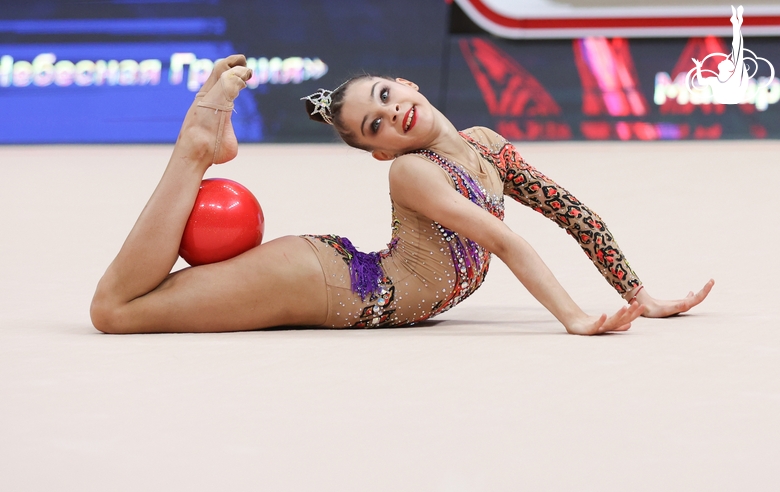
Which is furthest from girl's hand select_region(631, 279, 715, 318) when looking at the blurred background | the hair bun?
the blurred background

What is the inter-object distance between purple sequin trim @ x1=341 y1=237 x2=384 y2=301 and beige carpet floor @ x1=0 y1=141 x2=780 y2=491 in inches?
4.6

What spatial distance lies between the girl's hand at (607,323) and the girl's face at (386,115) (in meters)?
0.65

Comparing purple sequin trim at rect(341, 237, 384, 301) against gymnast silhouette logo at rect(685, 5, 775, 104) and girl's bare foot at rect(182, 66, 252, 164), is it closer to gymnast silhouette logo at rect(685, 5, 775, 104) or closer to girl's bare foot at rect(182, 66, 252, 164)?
girl's bare foot at rect(182, 66, 252, 164)

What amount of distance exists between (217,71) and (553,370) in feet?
4.04

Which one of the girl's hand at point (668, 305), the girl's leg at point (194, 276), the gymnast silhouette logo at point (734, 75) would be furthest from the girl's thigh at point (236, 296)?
the gymnast silhouette logo at point (734, 75)

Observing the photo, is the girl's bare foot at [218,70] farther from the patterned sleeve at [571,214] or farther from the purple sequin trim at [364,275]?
the patterned sleeve at [571,214]

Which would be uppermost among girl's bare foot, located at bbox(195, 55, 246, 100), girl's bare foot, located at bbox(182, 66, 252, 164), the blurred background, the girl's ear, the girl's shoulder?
girl's bare foot, located at bbox(195, 55, 246, 100)

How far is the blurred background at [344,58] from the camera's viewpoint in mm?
8789

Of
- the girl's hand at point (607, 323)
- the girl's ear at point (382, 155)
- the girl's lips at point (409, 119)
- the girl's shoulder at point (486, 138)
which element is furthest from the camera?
the girl's shoulder at point (486, 138)

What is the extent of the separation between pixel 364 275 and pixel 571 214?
713 millimetres

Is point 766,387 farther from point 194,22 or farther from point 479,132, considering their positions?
point 194,22

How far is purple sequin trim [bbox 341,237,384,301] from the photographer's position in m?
2.45

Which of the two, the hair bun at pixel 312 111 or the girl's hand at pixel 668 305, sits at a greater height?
the hair bun at pixel 312 111

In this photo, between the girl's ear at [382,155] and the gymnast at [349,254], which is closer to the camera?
the gymnast at [349,254]
